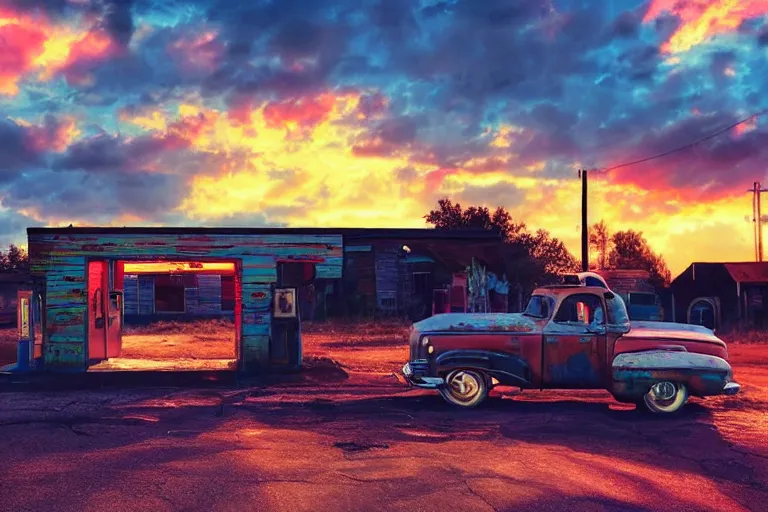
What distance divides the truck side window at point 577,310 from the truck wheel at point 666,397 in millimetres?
1347

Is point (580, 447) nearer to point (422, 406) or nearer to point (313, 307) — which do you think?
point (422, 406)

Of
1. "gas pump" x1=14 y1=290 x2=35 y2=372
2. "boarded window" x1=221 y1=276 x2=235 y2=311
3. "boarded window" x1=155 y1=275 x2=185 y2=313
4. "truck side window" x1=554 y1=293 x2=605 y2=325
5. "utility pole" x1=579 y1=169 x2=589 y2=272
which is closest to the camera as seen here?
"truck side window" x1=554 y1=293 x2=605 y2=325

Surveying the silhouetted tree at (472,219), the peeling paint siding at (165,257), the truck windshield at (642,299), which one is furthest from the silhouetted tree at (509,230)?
the peeling paint siding at (165,257)

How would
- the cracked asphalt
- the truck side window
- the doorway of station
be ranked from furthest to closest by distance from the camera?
the doorway of station, the truck side window, the cracked asphalt

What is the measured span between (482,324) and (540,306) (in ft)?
3.47

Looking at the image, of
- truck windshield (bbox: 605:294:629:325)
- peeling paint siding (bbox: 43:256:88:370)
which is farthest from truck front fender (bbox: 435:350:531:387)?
peeling paint siding (bbox: 43:256:88:370)

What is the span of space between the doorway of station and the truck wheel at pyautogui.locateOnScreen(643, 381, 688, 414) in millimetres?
9016

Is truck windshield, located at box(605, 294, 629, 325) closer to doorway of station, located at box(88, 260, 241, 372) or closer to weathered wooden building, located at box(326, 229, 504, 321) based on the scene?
doorway of station, located at box(88, 260, 241, 372)

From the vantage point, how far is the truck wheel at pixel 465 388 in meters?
11.1

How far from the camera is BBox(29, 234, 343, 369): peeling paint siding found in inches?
603

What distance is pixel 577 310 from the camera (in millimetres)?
11055

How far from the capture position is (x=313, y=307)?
3544 centimetres

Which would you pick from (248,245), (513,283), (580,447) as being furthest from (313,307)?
(580,447)

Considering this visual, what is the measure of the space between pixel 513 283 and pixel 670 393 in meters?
24.6
